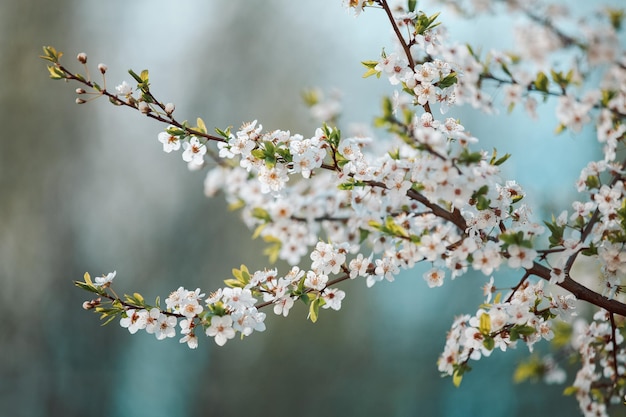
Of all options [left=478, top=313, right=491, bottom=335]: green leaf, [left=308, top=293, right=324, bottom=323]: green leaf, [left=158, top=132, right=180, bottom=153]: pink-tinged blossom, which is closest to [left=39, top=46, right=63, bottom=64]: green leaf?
[left=158, top=132, right=180, bottom=153]: pink-tinged blossom

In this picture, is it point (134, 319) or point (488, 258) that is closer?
point (488, 258)

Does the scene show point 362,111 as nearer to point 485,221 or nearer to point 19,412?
point 19,412

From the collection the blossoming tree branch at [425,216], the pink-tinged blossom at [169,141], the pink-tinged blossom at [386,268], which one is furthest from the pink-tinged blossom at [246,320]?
the pink-tinged blossom at [169,141]

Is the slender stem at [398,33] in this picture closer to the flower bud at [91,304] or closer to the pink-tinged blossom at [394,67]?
the pink-tinged blossom at [394,67]

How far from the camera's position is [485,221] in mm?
1108

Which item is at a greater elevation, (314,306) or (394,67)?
(394,67)

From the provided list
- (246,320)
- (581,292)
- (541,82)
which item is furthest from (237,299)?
(541,82)

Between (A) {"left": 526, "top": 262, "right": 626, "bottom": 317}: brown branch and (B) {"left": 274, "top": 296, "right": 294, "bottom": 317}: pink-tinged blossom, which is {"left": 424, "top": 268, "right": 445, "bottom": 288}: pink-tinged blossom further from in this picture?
(B) {"left": 274, "top": 296, "right": 294, "bottom": 317}: pink-tinged blossom

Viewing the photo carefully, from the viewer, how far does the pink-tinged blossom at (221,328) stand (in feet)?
3.47

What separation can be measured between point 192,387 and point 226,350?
0.42 meters

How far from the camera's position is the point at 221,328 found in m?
1.07

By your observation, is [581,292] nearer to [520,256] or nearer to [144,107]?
[520,256]

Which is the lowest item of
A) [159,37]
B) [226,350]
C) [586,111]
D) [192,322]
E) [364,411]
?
[192,322]

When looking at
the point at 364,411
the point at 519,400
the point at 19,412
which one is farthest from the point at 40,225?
the point at 519,400
